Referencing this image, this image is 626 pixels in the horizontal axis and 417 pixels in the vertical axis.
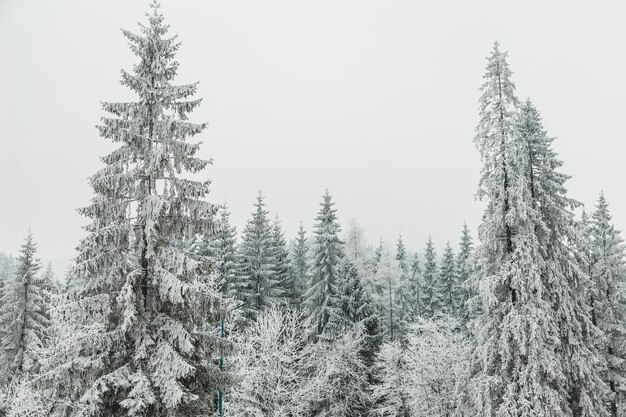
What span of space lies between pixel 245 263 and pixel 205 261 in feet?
94.6

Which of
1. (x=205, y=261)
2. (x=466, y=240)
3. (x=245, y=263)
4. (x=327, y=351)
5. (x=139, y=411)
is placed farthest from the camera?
(x=466, y=240)

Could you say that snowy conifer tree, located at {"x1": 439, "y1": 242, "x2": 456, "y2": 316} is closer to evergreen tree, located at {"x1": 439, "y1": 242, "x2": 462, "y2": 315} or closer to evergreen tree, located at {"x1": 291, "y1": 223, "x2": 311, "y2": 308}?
evergreen tree, located at {"x1": 439, "y1": 242, "x2": 462, "y2": 315}

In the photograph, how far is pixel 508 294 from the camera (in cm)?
1817

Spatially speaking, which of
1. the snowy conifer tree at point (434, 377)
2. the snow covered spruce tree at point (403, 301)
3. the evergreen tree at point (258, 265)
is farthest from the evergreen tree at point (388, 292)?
the snowy conifer tree at point (434, 377)

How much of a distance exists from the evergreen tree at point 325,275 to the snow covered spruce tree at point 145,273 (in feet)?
74.7

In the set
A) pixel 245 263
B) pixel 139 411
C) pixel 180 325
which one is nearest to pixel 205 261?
pixel 180 325

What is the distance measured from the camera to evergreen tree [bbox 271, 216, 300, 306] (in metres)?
44.7

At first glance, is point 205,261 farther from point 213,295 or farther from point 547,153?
point 547,153

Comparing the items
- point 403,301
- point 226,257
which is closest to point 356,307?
point 226,257

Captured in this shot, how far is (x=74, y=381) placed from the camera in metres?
10.5

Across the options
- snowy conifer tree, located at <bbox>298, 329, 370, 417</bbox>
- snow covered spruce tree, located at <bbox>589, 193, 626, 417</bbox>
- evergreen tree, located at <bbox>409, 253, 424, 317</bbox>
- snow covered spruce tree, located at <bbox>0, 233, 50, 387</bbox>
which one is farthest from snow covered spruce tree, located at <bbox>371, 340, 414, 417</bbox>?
evergreen tree, located at <bbox>409, 253, 424, 317</bbox>

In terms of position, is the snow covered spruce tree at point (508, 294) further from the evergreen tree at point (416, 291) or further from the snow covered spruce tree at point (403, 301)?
the evergreen tree at point (416, 291)

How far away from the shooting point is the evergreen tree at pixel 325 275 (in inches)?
1363

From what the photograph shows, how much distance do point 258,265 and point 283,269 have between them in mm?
5307
